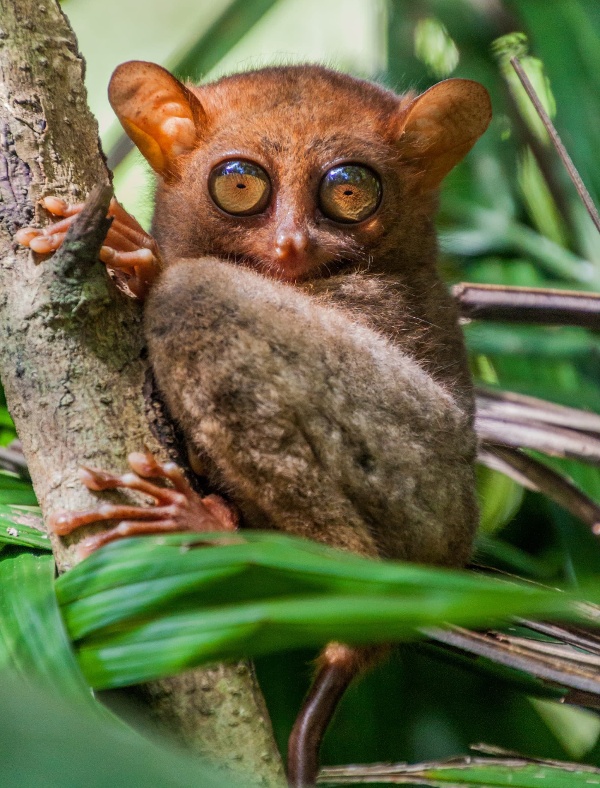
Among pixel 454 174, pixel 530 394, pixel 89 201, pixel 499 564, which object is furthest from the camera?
pixel 454 174

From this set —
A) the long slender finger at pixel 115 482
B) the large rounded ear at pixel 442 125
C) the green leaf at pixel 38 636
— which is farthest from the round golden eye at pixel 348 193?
the green leaf at pixel 38 636

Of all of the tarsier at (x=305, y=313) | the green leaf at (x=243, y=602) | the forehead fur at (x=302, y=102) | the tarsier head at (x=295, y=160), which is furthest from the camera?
the forehead fur at (x=302, y=102)

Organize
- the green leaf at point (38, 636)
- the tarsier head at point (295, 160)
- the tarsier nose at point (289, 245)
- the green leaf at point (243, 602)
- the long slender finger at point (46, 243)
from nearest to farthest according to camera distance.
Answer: the green leaf at point (243, 602)
the green leaf at point (38, 636)
the long slender finger at point (46, 243)
the tarsier nose at point (289, 245)
the tarsier head at point (295, 160)

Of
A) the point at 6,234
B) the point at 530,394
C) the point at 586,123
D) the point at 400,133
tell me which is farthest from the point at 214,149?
the point at 586,123

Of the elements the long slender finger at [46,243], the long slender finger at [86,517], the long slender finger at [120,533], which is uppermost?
the long slender finger at [46,243]

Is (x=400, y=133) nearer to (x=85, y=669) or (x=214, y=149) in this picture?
(x=214, y=149)

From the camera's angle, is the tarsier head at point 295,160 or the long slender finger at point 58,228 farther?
the tarsier head at point 295,160

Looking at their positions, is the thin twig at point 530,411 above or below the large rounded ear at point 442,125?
below

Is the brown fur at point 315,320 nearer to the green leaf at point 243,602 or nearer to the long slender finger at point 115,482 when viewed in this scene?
the long slender finger at point 115,482
